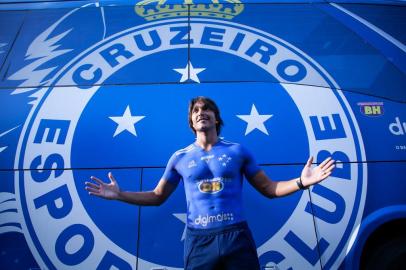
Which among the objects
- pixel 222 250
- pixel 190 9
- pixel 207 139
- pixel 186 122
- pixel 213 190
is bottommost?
pixel 222 250

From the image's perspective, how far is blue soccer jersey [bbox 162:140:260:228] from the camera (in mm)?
2000

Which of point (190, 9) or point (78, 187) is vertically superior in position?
point (190, 9)

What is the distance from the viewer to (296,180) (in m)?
2.07

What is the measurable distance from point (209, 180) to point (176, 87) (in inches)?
49.1

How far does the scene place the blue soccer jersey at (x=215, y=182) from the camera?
200cm

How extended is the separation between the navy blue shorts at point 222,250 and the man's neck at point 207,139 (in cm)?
58

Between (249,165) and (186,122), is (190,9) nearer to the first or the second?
(186,122)

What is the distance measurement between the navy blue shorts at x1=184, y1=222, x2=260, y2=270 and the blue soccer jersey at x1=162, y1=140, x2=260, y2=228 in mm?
63

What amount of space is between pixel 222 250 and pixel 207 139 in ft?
2.47

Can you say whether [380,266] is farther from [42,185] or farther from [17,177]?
[17,177]

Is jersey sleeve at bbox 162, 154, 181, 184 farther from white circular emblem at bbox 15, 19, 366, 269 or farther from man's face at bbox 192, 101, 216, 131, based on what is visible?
white circular emblem at bbox 15, 19, 366, 269

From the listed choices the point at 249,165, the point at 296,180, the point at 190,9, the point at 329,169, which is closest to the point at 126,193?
the point at 249,165

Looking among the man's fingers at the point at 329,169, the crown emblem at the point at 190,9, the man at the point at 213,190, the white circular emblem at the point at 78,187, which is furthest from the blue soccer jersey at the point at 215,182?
the crown emblem at the point at 190,9

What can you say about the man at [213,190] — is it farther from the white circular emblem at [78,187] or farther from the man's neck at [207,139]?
the white circular emblem at [78,187]
